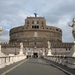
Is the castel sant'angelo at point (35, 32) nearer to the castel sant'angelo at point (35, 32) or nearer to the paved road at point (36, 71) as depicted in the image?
the castel sant'angelo at point (35, 32)

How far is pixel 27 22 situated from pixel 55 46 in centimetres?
3031

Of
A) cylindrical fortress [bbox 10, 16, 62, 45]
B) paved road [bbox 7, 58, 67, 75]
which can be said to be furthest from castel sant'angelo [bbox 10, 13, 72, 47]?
paved road [bbox 7, 58, 67, 75]

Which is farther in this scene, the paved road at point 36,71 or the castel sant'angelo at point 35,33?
the castel sant'angelo at point 35,33

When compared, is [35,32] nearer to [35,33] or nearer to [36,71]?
[35,33]

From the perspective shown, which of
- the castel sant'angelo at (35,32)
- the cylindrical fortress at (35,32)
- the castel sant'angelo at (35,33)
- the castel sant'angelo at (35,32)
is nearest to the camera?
the castel sant'angelo at (35,33)

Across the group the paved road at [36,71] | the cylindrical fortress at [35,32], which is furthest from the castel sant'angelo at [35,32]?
the paved road at [36,71]

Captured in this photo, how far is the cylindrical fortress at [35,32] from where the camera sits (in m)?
128

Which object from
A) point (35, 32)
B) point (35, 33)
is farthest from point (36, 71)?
point (35, 32)

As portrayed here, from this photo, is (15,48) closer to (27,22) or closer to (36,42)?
(36,42)

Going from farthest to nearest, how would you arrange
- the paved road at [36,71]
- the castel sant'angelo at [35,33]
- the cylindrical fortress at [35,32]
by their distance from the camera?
1. the cylindrical fortress at [35,32]
2. the castel sant'angelo at [35,33]
3. the paved road at [36,71]

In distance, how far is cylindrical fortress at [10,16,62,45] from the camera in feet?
420

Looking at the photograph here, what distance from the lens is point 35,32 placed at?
129 m

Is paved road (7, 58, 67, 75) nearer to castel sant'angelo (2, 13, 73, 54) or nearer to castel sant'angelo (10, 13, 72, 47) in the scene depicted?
castel sant'angelo (2, 13, 73, 54)

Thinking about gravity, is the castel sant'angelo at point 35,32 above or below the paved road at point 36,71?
above
